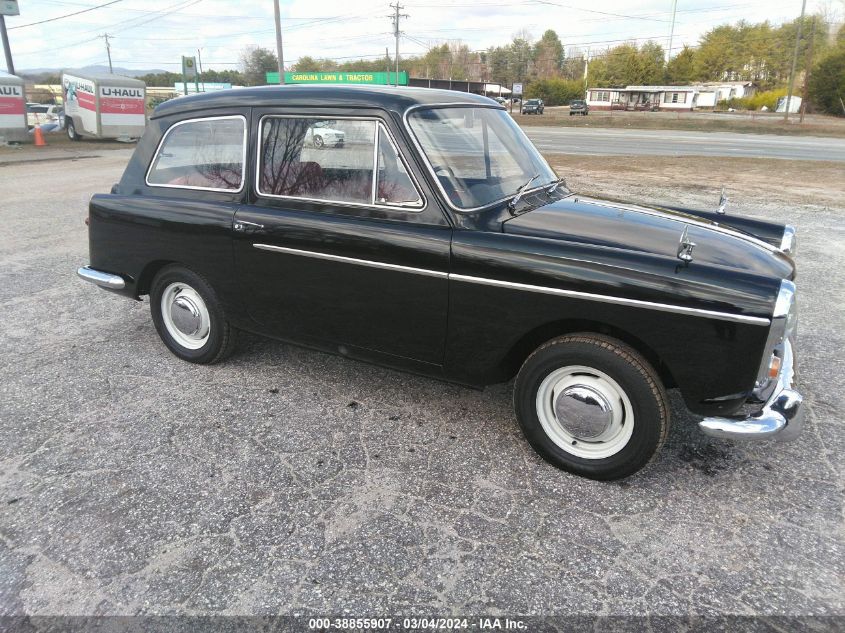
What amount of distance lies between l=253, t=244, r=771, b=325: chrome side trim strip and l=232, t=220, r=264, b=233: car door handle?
11 cm

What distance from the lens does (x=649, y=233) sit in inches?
120

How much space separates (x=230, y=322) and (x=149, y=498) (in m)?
1.38

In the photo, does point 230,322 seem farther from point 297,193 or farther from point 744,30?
point 744,30

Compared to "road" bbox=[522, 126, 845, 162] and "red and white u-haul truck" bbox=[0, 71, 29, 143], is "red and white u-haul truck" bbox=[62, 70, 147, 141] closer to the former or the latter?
"red and white u-haul truck" bbox=[0, 71, 29, 143]

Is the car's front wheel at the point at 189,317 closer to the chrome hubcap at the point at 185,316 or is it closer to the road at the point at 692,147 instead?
the chrome hubcap at the point at 185,316

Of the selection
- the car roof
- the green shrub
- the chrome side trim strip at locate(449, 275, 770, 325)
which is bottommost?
the chrome side trim strip at locate(449, 275, 770, 325)

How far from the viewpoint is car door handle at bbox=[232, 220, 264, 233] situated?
3.47 metres

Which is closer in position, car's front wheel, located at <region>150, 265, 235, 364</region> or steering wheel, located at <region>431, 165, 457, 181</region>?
steering wheel, located at <region>431, 165, 457, 181</region>

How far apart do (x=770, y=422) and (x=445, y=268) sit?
160 centimetres

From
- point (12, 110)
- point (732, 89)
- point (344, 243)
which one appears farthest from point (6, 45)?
point (732, 89)

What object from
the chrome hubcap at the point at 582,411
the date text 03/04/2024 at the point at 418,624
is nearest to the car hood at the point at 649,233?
the chrome hubcap at the point at 582,411

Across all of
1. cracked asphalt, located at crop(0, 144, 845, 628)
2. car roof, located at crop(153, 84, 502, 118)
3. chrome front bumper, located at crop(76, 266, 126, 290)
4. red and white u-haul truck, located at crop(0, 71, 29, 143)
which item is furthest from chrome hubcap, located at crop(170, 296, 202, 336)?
red and white u-haul truck, located at crop(0, 71, 29, 143)

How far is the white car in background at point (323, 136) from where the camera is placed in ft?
10.8

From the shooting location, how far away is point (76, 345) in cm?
445
